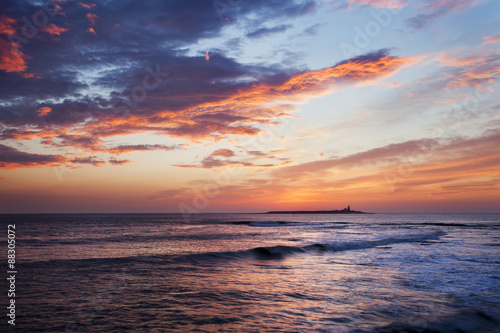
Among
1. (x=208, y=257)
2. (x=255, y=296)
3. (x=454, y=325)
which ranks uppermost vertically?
(x=454, y=325)

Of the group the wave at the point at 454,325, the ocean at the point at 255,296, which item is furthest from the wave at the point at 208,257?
the wave at the point at 454,325

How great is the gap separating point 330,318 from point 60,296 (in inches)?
398

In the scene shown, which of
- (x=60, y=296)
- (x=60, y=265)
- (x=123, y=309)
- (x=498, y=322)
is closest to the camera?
(x=498, y=322)

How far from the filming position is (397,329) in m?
8.10

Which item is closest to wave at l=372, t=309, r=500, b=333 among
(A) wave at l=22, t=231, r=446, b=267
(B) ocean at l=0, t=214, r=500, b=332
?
(B) ocean at l=0, t=214, r=500, b=332

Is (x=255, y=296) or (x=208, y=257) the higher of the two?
(x=255, y=296)

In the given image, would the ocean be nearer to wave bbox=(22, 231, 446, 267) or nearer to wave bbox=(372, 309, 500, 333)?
wave bbox=(372, 309, 500, 333)

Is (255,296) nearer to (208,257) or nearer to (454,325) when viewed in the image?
(454,325)

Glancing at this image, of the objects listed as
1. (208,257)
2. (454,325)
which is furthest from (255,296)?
(208,257)

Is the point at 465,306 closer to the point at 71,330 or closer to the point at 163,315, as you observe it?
the point at 163,315

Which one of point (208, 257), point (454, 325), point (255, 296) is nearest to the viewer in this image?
point (454, 325)

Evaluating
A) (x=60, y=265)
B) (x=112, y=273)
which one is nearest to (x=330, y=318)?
(x=112, y=273)

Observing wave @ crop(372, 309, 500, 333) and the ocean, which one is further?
the ocean

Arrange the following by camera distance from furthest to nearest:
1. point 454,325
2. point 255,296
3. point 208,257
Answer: point 208,257 → point 255,296 → point 454,325
